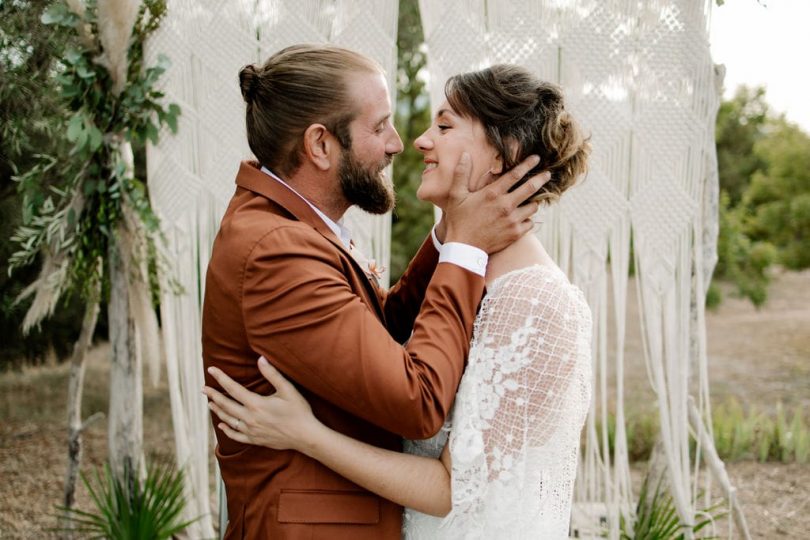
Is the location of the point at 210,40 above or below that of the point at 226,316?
above

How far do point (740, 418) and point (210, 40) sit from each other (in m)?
3.88

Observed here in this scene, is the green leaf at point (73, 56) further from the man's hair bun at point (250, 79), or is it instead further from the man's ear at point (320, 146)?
the man's ear at point (320, 146)

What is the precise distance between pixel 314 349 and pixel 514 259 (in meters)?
0.51

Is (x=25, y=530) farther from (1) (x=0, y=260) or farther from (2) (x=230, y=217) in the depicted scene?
(2) (x=230, y=217)

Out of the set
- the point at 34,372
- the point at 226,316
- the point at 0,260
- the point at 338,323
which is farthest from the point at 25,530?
the point at 34,372

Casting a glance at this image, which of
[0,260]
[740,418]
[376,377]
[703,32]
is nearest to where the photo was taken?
[376,377]

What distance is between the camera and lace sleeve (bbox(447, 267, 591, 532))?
60.1 inches

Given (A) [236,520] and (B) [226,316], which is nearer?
(B) [226,316]

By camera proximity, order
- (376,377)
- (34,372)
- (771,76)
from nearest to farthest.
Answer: (376,377), (34,372), (771,76)

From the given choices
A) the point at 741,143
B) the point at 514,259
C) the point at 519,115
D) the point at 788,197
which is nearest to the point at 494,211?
the point at 514,259

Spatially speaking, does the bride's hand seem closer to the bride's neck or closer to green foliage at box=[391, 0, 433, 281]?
the bride's neck

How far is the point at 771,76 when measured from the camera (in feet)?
27.6

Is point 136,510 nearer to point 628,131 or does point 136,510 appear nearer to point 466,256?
point 466,256

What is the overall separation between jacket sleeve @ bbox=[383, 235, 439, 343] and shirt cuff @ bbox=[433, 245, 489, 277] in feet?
1.46
